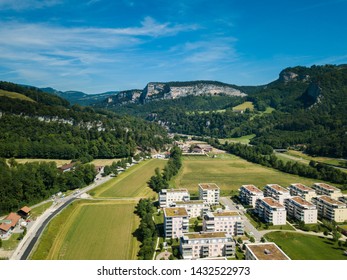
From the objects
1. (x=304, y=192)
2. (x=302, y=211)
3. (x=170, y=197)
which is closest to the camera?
(x=302, y=211)

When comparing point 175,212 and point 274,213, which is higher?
point 175,212

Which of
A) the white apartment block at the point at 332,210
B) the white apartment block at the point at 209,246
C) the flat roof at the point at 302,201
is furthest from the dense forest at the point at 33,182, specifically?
the white apartment block at the point at 332,210

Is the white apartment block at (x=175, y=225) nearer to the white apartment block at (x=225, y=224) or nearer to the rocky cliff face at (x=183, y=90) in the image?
the white apartment block at (x=225, y=224)

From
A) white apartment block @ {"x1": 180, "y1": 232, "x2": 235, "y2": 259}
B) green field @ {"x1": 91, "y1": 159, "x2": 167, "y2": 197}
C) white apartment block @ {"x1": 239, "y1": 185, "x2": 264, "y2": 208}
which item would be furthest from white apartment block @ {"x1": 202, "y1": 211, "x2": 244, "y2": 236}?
green field @ {"x1": 91, "y1": 159, "x2": 167, "y2": 197}

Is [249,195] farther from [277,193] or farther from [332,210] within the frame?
[332,210]

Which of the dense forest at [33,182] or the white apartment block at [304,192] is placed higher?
the dense forest at [33,182]

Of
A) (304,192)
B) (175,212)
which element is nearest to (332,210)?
(304,192)
